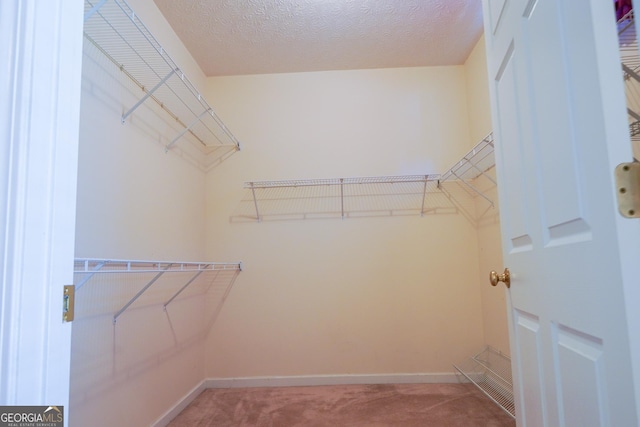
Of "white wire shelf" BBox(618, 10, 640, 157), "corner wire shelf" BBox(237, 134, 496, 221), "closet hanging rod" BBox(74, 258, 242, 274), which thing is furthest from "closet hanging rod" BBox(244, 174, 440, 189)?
"white wire shelf" BBox(618, 10, 640, 157)

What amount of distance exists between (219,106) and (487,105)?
2082 millimetres

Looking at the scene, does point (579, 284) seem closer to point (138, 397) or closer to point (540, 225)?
point (540, 225)

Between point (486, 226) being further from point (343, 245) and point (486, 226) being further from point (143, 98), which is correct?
point (143, 98)

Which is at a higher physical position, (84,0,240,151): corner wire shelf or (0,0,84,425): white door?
(84,0,240,151): corner wire shelf

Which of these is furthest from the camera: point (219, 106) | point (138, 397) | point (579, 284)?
point (219, 106)

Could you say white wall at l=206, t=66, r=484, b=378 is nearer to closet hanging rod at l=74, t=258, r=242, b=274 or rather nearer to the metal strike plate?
closet hanging rod at l=74, t=258, r=242, b=274

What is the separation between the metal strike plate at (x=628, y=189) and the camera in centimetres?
49

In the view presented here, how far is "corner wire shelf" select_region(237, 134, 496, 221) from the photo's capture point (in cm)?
271

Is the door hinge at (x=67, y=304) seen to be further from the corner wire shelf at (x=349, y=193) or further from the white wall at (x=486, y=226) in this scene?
the white wall at (x=486, y=226)

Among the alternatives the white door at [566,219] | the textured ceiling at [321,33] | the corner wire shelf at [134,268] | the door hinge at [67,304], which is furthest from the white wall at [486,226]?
the door hinge at [67,304]

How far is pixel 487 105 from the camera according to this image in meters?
2.38

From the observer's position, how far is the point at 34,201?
1.84 feet

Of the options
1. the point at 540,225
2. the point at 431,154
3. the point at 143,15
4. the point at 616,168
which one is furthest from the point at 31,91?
the point at 431,154

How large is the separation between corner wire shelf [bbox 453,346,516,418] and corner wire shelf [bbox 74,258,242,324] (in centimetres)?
189
